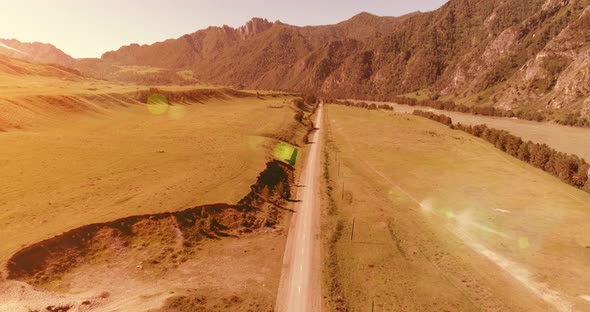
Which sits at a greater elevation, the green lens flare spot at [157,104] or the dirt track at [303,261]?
the green lens flare spot at [157,104]

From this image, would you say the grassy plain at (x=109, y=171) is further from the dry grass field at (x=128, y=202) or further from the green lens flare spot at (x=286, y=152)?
the green lens flare spot at (x=286, y=152)

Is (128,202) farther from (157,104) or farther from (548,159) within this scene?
(157,104)

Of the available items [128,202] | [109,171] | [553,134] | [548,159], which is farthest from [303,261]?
[553,134]

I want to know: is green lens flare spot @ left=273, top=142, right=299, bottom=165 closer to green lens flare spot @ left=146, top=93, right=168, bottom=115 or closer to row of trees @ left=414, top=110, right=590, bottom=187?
green lens flare spot @ left=146, top=93, right=168, bottom=115

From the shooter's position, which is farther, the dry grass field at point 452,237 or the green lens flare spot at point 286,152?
the green lens flare spot at point 286,152

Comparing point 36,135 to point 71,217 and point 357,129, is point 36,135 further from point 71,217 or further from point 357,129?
point 357,129

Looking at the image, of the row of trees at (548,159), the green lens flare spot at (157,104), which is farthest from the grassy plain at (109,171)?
the row of trees at (548,159)
